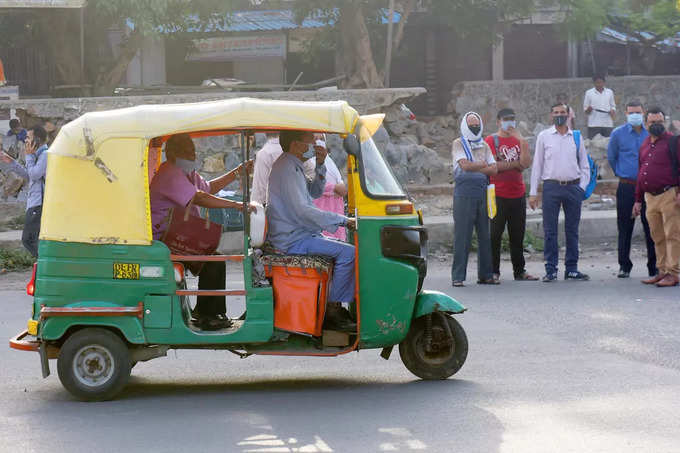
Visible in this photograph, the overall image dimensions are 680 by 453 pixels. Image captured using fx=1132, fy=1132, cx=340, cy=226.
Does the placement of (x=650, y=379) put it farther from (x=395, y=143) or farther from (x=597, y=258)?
(x=395, y=143)

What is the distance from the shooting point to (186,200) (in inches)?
302

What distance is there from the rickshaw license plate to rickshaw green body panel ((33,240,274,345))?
26 mm

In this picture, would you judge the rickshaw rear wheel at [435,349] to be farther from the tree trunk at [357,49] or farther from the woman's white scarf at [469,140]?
the tree trunk at [357,49]

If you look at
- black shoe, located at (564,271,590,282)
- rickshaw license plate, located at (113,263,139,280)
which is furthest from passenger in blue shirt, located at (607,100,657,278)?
rickshaw license plate, located at (113,263,139,280)

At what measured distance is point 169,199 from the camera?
7.77 meters

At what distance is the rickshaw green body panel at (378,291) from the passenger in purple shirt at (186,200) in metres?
0.94

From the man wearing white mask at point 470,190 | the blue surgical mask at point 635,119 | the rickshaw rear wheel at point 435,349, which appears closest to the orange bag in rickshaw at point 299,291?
the rickshaw rear wheel at point 435,349

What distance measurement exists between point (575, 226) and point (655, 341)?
13.1 ft

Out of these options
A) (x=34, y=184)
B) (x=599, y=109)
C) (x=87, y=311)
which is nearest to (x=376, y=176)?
(x=87, y=311)

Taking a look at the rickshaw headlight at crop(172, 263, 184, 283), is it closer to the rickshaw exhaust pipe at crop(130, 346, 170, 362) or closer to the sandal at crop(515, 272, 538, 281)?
the rickshaw exhaust pipe at crop(130, 346, 170, 362)

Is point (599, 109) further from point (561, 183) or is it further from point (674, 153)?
point (674, 153)

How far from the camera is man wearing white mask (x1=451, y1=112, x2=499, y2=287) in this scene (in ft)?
41.2

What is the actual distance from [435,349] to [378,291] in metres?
0.66

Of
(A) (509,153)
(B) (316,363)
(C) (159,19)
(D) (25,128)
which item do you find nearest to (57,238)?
(B) (316,363)
